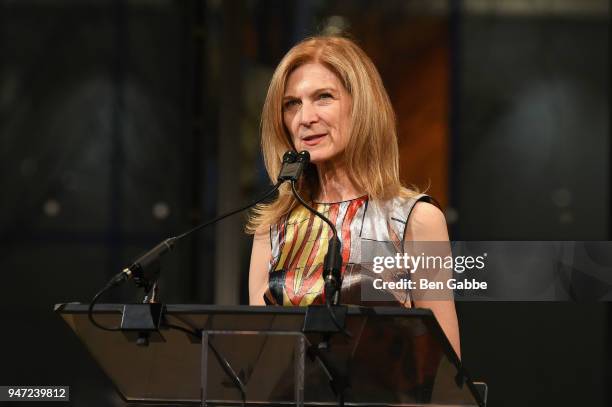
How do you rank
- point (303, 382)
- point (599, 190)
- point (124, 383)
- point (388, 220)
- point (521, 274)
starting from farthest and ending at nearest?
1. point (599, 190)
2. point (388, 220)
3. point (521, 274)
4. point (124, 383)
5. point (303, 382)

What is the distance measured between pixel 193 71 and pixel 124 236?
69cm

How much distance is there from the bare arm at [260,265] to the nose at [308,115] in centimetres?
30

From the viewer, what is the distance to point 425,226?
211 cm

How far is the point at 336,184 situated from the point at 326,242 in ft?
0.47

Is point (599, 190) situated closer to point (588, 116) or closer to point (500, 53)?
point (588, 116)

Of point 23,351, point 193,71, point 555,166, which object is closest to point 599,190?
point 555,166

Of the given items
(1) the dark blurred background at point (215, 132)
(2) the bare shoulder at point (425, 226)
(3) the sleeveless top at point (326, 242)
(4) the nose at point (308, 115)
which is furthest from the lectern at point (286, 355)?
(1) the dark blurred background at point (215, 132)

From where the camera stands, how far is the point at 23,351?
145 inches

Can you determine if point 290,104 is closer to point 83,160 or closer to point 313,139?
point 313,139

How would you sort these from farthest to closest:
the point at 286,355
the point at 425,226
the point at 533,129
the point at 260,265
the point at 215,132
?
the point at 215,132, the point at 533,129, the point at 260,265, the point at 425,226, the point at 286,355

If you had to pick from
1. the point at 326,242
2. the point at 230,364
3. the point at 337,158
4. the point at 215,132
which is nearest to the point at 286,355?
the point at 230,364

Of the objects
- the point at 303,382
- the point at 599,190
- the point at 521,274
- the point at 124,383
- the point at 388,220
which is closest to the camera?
the point at 303,382

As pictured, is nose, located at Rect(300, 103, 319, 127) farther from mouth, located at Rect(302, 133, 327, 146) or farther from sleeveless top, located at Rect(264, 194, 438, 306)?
sleeveless top, located at Rect(264, 194, 438, 306)

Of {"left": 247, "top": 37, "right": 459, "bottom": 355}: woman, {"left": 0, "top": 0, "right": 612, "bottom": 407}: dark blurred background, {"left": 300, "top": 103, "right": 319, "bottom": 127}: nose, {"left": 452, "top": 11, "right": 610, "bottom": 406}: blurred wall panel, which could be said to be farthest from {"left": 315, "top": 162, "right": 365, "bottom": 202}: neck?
{"left": 452, "top": 11, "right": 610, "bottom": 406}: blurred wall panel
